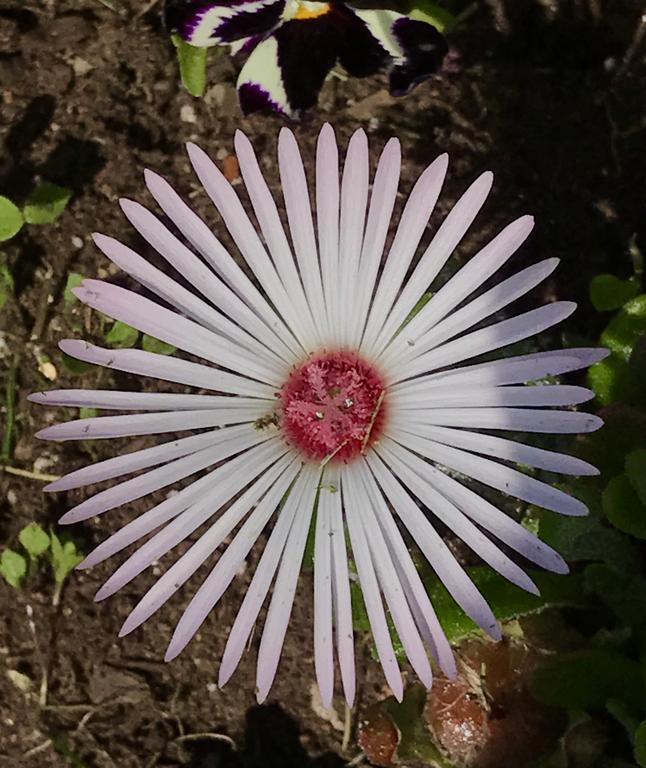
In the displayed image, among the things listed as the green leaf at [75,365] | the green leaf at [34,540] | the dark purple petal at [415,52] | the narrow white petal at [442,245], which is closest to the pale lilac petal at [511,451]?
the narrow white petal at [442,245]

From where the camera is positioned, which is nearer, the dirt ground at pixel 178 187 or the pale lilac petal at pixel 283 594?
the pale lilac petal at pixel 283 594

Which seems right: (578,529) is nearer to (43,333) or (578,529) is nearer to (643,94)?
(643,94)

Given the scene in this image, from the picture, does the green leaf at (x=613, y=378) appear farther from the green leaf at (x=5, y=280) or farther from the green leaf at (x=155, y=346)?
the green leaf at (x=5, y=280)

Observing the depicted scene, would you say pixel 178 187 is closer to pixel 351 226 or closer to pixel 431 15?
pixel 431 15

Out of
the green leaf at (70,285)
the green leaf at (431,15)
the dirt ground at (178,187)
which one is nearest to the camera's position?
the green leaf at (431,15)

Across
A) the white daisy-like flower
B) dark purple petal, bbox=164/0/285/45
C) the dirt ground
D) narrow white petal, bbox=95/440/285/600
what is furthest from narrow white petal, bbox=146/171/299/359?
the dirt ground

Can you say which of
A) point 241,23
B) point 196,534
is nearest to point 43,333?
point 196,534

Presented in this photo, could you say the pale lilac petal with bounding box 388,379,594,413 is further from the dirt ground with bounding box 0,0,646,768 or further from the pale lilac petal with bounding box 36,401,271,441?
the dirt ground with bounding box 0,0,646,768
